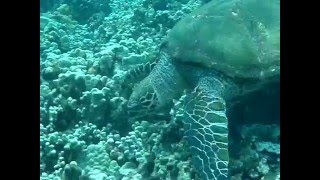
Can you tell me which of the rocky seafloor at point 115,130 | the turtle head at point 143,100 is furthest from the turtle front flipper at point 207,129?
the turtle head at point 143,100

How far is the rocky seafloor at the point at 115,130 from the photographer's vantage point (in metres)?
2.37

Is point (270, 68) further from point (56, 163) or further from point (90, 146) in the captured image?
point (56, 163)

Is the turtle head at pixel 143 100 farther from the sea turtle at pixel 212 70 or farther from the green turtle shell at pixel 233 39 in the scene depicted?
the green turtle shell at pixel 233 39

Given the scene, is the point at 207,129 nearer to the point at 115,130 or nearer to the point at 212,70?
the point at 212,70

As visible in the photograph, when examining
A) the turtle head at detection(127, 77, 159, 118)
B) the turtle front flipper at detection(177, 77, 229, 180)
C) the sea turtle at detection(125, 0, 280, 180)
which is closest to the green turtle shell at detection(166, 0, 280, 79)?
the sea turtle at detection(125, 0, 280, 180)

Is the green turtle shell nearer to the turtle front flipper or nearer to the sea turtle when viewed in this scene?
the sea turtle

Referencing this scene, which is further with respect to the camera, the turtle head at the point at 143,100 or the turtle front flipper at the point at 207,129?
the turtle head at the point at 143,100

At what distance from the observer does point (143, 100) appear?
2.98 meters

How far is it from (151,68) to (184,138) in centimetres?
95

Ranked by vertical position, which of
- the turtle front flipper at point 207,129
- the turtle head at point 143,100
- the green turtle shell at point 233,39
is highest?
the green turtle shell at point 233,39

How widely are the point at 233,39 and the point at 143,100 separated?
86 cm
